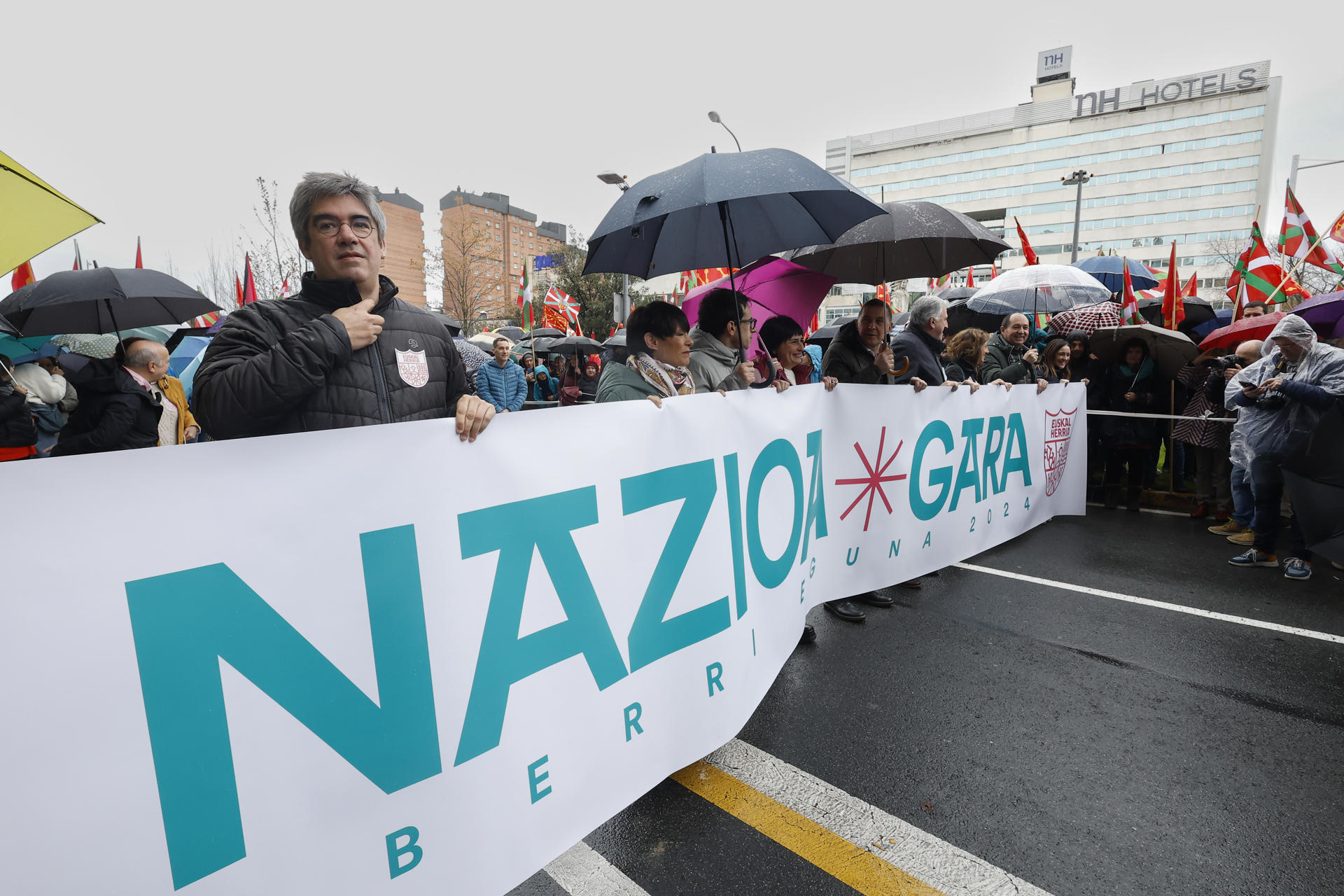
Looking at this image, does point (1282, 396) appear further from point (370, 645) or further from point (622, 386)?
point (370, 645)

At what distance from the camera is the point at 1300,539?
502 centimetres

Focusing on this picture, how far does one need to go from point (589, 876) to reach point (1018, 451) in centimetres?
468

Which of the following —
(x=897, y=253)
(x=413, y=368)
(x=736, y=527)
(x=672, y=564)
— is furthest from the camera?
(x=897, y=253)

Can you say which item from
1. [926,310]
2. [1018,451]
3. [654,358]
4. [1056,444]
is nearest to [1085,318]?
[1056,444]

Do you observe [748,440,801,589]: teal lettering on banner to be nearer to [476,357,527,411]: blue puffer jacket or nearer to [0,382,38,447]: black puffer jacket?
[0,382,38,447]: black puffer jacket

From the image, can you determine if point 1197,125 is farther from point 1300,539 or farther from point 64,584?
point 64,584

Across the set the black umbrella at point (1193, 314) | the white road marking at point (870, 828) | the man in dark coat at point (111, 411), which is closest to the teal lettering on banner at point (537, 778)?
the white road marking at point (870, 828)

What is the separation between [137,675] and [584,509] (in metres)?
1.12

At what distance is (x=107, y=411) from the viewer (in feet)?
12.5

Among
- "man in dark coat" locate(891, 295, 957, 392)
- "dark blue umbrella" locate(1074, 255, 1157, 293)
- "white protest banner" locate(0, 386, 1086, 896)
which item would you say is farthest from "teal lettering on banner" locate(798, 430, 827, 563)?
"dark blue umbrella" locate(1074, 255, 1157, 293)

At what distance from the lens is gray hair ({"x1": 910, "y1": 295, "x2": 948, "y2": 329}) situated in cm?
466

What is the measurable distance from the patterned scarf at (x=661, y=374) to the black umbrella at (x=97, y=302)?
11.8 ft

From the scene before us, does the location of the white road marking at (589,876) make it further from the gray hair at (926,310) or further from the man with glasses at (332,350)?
the gray hair at (926,310)

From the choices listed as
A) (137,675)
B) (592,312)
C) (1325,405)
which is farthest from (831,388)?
(592,312)
